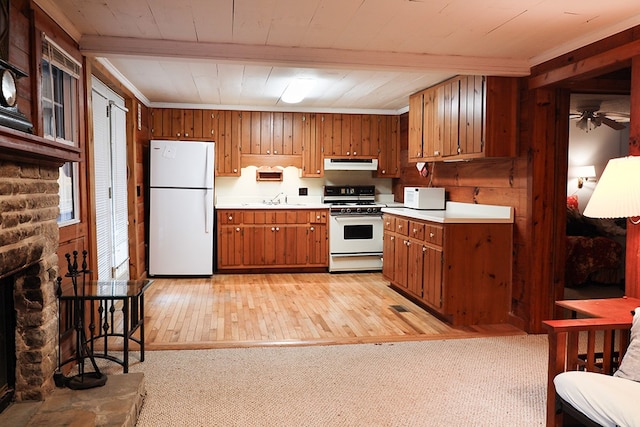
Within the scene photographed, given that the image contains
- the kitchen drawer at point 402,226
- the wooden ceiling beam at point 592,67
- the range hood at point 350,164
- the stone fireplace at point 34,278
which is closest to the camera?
the stone fireplace at point 34,278

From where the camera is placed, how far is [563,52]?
3566 millimetres

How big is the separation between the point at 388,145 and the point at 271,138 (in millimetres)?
1668

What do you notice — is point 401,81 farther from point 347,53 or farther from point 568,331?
point 568,331

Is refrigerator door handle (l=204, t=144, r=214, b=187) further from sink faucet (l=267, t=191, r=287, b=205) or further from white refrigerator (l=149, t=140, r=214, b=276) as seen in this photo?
sink faucet (l=267, t=191, r=287, b=205)

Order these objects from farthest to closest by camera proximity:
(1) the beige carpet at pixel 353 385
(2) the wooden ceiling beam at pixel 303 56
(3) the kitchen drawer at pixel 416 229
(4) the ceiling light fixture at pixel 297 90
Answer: (4) the ceiling light fixture at pixel 297 90 → (3) the kitchen drawer at pixel 416 229 → (2) the wooden ceiling beam at pixel 303 56 → (1) the beige carpet at pixel 353 385

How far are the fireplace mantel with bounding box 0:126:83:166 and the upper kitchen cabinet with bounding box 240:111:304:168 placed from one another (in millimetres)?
4035

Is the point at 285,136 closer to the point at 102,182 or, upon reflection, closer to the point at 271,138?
the point at 271,138

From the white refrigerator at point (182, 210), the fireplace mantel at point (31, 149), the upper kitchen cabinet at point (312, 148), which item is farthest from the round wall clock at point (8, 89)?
the upper kitchen cabinet at point (312, 148)

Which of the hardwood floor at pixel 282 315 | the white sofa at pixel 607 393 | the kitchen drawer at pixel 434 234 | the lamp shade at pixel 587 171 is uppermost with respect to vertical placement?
the lamp shade at pixel 587 171

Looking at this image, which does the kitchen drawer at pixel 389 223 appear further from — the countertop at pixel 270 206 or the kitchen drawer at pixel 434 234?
the countertop at pixel 270 206

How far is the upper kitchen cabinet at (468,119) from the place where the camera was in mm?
4035

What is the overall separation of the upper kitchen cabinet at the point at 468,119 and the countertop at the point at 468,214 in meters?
0.52

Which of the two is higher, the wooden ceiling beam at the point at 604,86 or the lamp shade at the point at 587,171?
the wooden ceiling beam at the point at 604,86

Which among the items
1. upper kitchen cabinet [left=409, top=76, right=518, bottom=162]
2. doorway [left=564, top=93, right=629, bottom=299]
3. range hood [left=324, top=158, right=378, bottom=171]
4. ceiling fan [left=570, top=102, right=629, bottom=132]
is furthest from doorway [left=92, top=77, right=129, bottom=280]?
ceiling fan [left=570, top=102, right=629, bottom=132]
